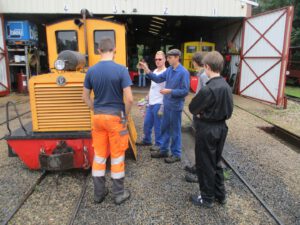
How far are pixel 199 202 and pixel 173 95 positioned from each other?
5.36 feet

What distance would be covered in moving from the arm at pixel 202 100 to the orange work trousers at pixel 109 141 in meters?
0.89

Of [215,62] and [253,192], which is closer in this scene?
[215,62]

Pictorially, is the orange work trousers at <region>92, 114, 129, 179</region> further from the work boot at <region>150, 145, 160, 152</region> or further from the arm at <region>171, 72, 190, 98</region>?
the work boot at <region>150, 145, 160, 152</region>

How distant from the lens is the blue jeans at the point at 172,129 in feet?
14.5

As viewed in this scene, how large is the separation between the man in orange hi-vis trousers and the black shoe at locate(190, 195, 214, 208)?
3.04 ft

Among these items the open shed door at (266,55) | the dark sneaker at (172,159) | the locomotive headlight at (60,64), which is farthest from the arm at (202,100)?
the open shed door at (266,55)

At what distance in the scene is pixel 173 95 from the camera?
13.8 ft

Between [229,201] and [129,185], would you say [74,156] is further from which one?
[229,201]

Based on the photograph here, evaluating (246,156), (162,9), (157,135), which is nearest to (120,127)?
(157,135)

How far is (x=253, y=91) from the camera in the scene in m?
11.7

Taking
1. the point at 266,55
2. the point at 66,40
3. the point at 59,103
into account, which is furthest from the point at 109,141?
the point at 266,55

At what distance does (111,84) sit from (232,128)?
483 centimetres

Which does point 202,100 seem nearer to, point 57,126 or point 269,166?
point 57,126

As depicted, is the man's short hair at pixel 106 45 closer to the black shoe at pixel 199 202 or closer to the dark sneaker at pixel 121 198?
the dark sneaker at pixel 121 198
